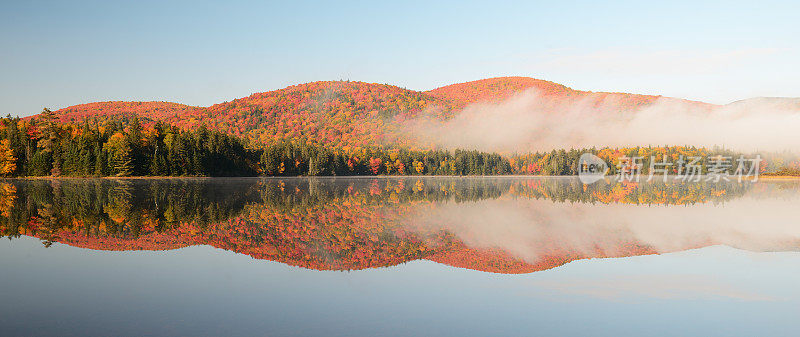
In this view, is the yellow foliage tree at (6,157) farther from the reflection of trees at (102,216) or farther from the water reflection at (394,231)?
the water reflection at (394,231)

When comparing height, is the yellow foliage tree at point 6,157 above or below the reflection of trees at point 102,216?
above

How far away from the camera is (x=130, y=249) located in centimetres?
2075

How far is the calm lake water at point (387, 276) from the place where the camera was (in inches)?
474

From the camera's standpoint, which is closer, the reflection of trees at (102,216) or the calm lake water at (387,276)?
the calm lake water at (387,276)

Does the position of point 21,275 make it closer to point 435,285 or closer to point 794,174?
point 435,285

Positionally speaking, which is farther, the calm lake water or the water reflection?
the water reflection

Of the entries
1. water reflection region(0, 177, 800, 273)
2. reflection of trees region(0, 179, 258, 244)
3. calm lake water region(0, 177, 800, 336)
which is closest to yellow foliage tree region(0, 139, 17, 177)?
reflection of trees region(0, 179, 258, 244)

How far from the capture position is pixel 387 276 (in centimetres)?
1698

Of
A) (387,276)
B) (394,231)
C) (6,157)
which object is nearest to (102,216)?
(394,231)

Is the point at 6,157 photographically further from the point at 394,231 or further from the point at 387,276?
the point at 387,276

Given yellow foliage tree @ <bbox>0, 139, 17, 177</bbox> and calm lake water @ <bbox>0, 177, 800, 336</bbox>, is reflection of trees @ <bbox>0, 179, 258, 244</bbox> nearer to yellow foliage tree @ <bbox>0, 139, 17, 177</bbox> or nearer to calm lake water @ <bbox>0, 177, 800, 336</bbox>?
calm lake water @ <bbox>0, 177, 800, 336</bbox>

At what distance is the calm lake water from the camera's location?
12047mm

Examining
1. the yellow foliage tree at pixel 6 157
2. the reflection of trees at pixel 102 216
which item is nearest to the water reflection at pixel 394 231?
the reflection of trees at pixel 102 216

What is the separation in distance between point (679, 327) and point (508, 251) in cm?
996
